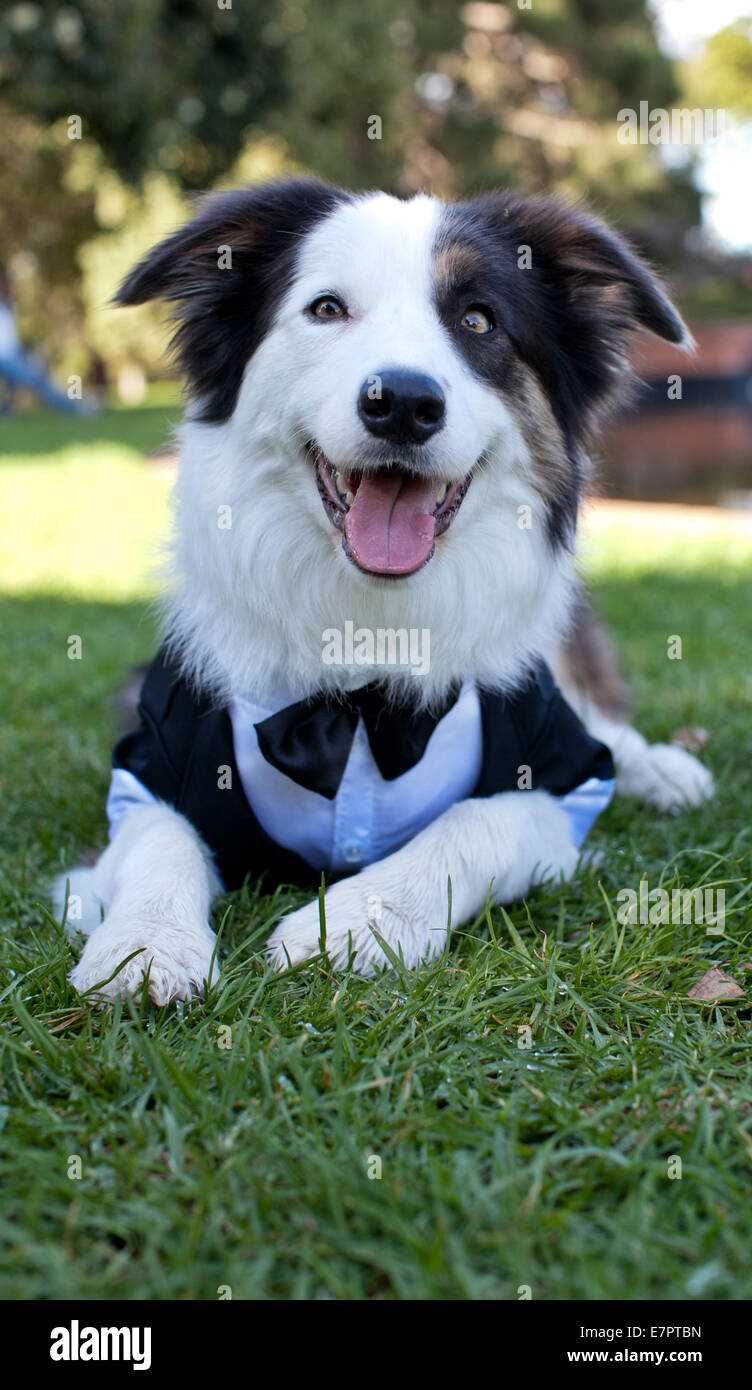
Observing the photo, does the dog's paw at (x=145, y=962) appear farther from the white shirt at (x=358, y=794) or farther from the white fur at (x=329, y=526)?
the white fur at (x=329, y=526)

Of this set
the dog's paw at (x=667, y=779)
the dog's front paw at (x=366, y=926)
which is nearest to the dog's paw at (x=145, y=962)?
the dog's front paw at (x=366, y=926)

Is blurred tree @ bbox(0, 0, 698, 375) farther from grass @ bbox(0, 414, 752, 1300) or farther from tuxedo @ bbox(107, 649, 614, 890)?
grass @ bbox(0, 414, 752, 1300)

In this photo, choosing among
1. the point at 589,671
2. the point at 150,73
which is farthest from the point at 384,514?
the point at 150,73

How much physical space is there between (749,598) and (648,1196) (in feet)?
20.3

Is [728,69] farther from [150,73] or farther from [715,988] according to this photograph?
[715,988]

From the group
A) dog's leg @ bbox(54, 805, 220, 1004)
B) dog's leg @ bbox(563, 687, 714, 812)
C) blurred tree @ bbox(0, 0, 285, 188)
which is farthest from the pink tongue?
blurred tree @ bbox(0, 0, 285, 188)

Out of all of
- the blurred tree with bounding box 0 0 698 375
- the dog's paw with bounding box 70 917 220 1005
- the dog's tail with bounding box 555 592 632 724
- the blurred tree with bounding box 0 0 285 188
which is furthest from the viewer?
the blurred tree with bounding box 0 0 698 375

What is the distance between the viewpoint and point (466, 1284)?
1.65 m

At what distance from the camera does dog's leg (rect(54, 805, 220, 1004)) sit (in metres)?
2.40

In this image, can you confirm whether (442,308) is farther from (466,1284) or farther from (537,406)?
(466,1284)

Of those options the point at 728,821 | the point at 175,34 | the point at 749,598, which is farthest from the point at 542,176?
the point at 728,821

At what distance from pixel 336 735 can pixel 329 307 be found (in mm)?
1100

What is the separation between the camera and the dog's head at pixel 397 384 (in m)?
2.74

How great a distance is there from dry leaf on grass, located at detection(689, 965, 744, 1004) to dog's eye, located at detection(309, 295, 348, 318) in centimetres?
186
